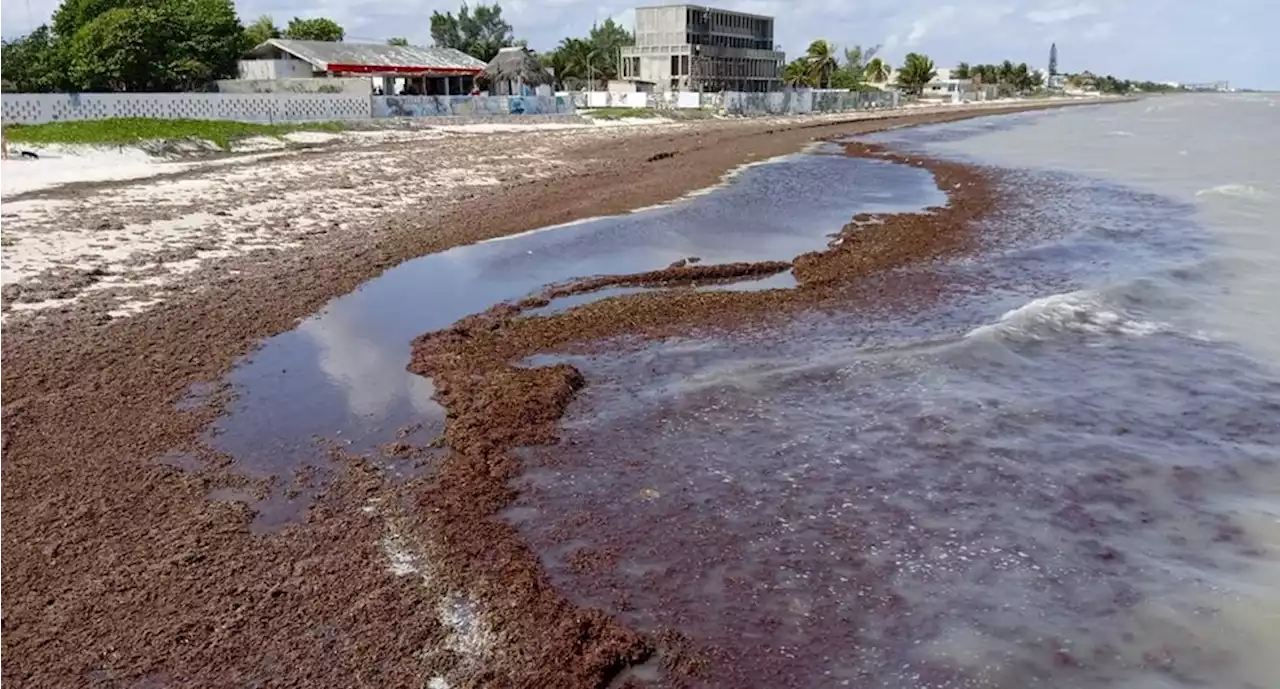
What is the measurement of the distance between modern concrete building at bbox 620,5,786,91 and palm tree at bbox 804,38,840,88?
1392cm

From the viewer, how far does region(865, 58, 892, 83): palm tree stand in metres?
160

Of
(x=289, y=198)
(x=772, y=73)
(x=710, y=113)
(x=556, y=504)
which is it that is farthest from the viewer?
(x=772, y=73)

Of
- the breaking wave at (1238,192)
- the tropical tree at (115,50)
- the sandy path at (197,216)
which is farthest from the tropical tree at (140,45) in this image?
the breaking wave at (1238,192)

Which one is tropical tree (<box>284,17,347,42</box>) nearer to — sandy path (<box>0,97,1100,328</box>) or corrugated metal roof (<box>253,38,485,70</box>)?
corrugated metal roof (<box>253,38,485,70</box>)

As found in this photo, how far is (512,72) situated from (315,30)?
88.1ft

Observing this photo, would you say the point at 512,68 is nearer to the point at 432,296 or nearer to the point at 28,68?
the point at 28,68

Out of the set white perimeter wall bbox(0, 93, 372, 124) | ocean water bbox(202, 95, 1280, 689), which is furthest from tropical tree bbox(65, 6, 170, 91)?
ocean water bbox(202, 95, 1280, 689)

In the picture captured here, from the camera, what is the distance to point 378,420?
8555 millimetres

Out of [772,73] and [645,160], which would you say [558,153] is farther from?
[772,73]

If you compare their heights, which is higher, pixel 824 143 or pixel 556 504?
pixel 824 143

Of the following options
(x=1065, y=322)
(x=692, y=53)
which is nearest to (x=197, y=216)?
(x=1065, y=322)

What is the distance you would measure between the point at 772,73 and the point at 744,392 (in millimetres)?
108568

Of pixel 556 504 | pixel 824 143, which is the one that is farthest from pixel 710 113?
pixel 556 504

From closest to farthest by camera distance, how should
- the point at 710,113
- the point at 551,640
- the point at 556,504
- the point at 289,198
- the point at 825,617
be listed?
the point at 551,640 → the point at 825,617 → the point at 556,504 → the point at 289,198 → the point at 710,113
